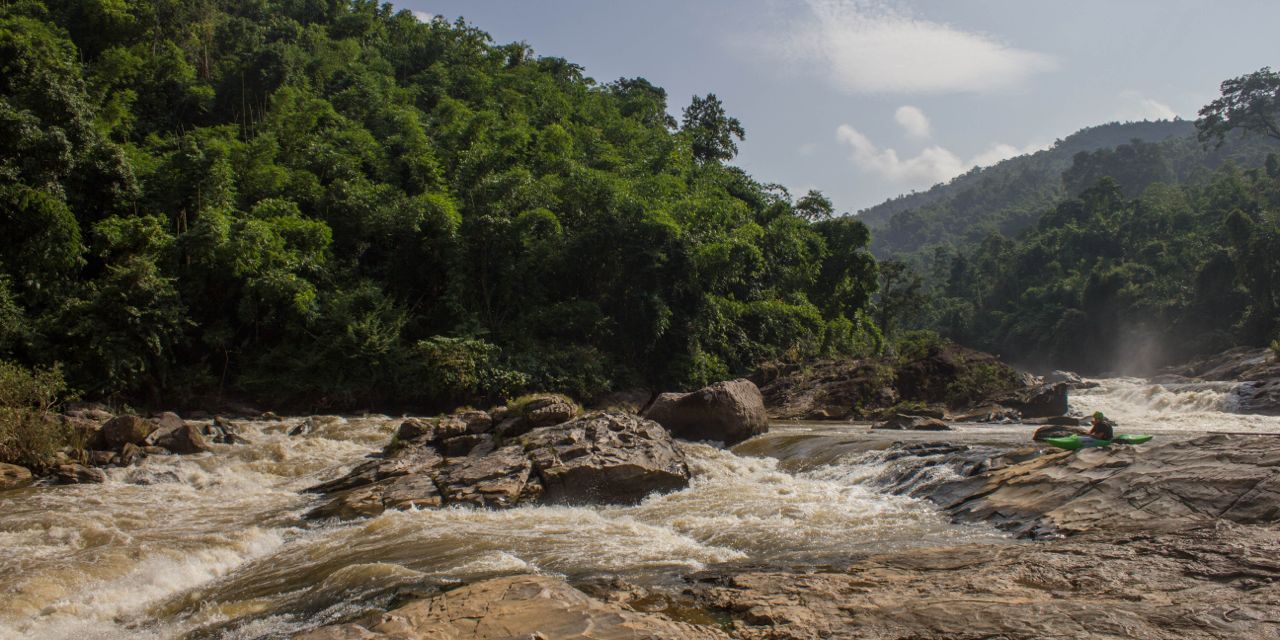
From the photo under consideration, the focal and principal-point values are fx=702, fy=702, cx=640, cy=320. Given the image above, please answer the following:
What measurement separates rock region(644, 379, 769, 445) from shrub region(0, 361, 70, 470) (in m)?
10.4

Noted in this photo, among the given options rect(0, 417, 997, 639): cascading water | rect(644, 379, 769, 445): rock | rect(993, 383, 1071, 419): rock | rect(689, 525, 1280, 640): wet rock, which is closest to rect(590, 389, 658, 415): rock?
rect(644, 379, 769, 445): rock

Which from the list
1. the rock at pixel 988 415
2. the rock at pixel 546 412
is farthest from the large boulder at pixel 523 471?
the rock at pixel 988 415

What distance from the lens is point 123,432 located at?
12.1 m

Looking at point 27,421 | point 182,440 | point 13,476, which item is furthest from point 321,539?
point 27,421

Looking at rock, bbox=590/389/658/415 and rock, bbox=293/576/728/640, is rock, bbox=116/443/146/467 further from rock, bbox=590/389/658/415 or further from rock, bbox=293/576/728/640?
rock, bbox=590/389/658/415

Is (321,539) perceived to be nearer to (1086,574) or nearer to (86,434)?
(1086,574)

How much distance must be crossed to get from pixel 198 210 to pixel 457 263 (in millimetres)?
6927

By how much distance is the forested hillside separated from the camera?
16047mm

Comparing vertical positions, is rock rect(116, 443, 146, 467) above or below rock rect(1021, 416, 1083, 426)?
above

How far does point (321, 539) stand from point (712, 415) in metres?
8.37

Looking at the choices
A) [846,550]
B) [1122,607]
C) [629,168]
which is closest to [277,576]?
[846,550]

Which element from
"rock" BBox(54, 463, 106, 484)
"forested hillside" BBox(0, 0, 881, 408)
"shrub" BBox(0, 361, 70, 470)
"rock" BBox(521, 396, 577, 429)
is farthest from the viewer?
"forested hillside" BBox(0, 0, 881, 408)

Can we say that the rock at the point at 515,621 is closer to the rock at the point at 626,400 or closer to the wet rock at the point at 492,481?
the wet rock at the point at 492,481

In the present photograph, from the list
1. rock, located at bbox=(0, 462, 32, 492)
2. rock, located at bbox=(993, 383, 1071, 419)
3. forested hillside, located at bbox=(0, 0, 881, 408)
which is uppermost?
forested hillside, located at bbox=(0, 0, 881, 408)
